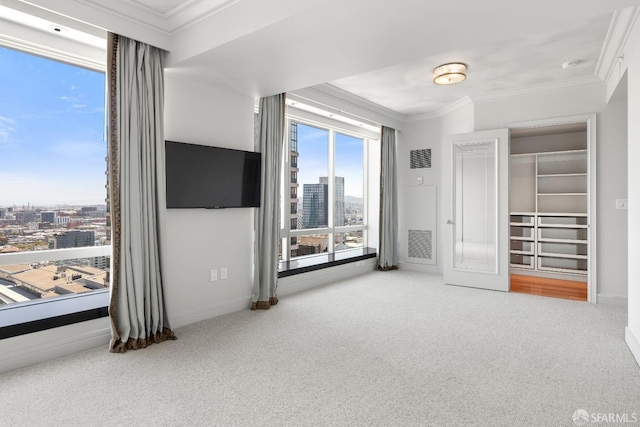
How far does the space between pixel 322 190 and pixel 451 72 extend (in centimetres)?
256

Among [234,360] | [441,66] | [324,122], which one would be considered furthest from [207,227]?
[441,66]

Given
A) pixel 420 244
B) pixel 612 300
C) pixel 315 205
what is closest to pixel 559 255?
pixel 612 300

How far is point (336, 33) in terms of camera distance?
2.55m

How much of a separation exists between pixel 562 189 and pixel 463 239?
2191 mm

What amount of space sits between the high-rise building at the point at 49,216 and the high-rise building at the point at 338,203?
12.2 feet

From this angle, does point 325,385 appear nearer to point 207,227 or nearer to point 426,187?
point 207,227

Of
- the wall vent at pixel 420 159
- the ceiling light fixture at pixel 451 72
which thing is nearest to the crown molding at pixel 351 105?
the wall vent at pixel 420 159

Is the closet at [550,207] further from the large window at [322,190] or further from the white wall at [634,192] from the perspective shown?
the large window at [322,190]

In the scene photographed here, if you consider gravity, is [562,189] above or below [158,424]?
above

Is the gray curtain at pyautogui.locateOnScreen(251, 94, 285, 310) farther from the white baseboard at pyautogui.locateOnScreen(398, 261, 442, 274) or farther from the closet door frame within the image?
the closet door frame

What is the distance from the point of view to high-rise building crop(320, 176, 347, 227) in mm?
5973

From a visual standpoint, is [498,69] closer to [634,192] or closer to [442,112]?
[442,112]

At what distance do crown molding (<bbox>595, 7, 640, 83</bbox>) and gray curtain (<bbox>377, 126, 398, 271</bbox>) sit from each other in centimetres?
297

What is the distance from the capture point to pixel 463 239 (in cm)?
524
